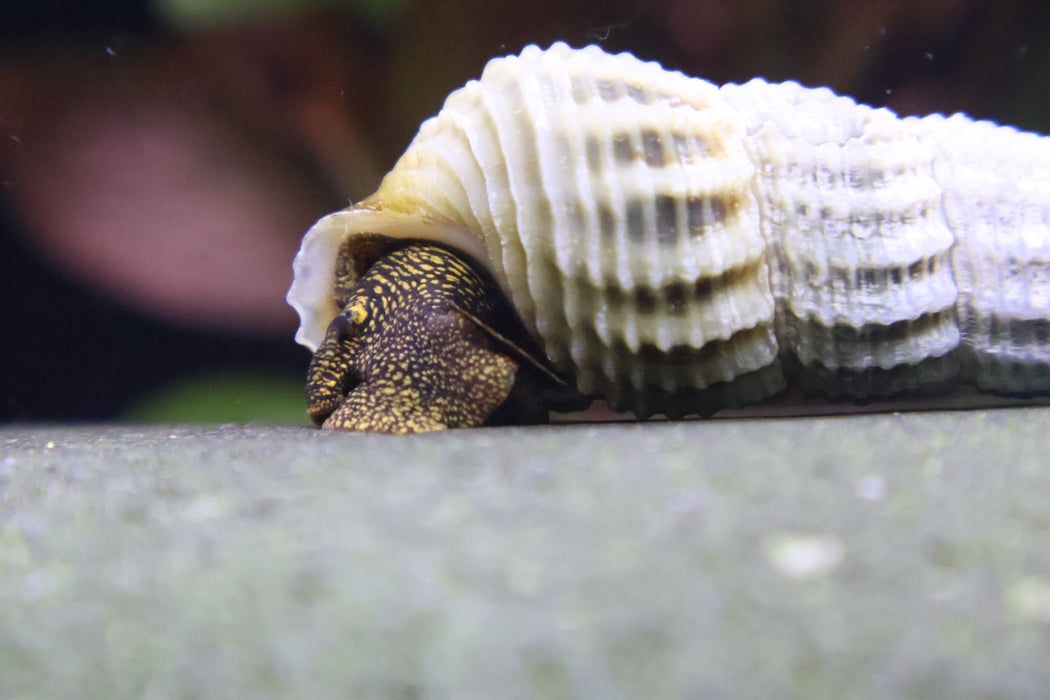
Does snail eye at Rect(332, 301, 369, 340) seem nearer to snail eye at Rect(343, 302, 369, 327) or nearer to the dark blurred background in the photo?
snail eye at Rect(343, 302, 369, 327)

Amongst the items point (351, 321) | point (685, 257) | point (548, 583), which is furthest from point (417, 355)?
point (548, 583)

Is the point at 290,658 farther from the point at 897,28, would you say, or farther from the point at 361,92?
the point at 897,28

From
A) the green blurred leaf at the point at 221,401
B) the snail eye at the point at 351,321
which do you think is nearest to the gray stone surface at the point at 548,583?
the snail eye at the point at 351,321

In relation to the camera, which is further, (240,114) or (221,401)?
(221,401)

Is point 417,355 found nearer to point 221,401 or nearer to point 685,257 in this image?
point 685,257

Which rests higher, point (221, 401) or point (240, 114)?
point (240, 114)

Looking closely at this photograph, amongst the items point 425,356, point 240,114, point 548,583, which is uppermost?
point 240,114
